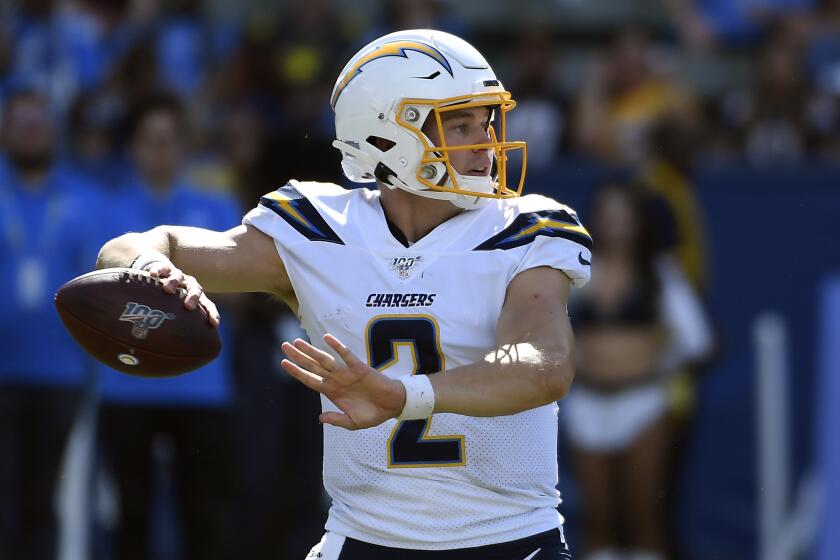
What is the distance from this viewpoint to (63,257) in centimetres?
680

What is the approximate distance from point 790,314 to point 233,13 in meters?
4.58

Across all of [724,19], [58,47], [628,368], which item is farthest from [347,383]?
[724,19]

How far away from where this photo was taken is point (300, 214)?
12.1 ft

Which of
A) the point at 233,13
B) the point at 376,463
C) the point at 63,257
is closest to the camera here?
the point at 376,463

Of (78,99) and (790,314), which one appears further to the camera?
(78,99)

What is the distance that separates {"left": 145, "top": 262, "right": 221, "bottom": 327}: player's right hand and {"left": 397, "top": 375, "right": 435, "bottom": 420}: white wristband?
1.94 ft

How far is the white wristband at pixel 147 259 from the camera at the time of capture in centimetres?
343

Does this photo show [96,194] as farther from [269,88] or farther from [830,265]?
[830,265]

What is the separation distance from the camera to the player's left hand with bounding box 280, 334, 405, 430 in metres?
2.99

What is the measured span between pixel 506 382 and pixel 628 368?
4.22 m

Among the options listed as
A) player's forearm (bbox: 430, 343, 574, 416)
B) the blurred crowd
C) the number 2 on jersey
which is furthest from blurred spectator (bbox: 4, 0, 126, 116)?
player's forearm (bbox: 430, 343, 574, 416)

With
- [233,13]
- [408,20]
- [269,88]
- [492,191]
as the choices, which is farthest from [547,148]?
[492,191]

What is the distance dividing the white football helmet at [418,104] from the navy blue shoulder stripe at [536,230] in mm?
96

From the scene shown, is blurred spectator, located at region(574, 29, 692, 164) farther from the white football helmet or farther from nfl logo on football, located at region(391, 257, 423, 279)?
nfl logo on football, located at region(391, 257, 423, 279)
